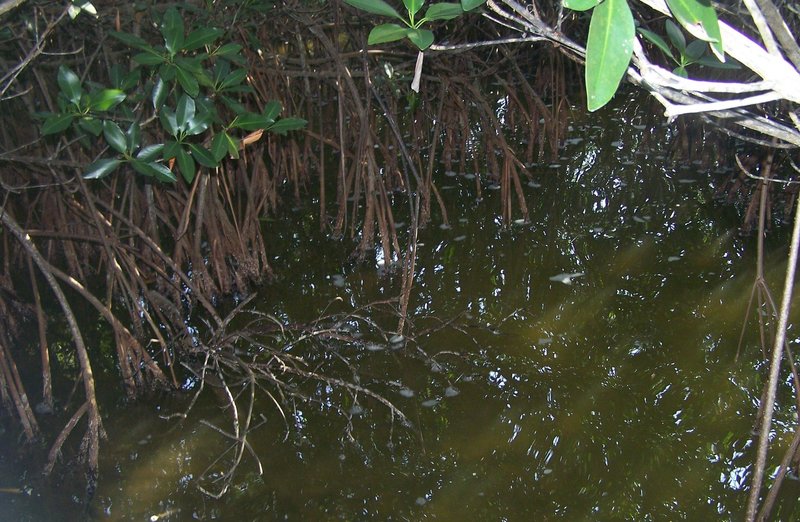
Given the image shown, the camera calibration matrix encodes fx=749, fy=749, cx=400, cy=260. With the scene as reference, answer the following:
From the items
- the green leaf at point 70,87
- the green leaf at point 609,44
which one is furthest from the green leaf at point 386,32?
the green leaf at point 70,87

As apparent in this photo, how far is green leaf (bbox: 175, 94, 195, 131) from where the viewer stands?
7.07ft

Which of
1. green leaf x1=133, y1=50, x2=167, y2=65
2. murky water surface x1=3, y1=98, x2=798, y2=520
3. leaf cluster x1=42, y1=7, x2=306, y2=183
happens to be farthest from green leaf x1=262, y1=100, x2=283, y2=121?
murky water surface x1=3, y1=98, x2=798, y2=520

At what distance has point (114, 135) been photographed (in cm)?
213

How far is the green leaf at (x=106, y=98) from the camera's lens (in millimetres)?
2039

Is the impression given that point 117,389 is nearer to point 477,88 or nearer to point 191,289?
point 191,289

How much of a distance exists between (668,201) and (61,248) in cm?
290

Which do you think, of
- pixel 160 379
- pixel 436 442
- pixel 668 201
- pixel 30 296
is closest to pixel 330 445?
pixel 436 442

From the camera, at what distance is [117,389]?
102 inches

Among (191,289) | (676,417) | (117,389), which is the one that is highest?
(191,289)

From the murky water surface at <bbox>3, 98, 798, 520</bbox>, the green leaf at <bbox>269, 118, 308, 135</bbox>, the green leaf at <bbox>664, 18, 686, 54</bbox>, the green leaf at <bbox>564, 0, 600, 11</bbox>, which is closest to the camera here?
the green leaf at <bbox>564, 0, 600, 11</bbox>

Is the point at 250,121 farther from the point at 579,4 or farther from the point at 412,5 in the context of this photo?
the point at 579,4

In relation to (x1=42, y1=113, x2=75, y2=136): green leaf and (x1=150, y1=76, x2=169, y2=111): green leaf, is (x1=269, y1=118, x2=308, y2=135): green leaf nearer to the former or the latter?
(x1=150, y1=76, x2=169, y2=111): green leaf

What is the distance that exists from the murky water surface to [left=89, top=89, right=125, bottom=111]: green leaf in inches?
39.1

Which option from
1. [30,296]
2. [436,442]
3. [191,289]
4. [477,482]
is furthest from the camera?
[30,296]
